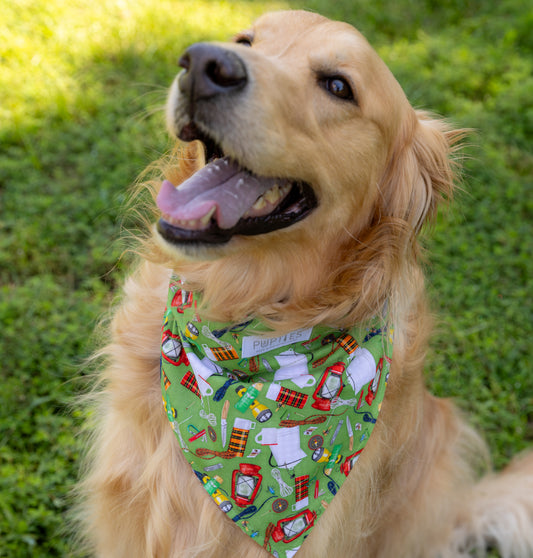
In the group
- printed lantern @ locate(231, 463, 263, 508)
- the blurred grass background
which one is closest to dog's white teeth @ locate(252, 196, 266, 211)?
the blurred grass background

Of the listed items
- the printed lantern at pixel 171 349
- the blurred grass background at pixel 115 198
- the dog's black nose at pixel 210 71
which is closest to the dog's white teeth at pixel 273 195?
the dog's black nose at pixel 210 71

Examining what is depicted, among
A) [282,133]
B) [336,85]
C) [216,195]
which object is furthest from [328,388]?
[336,85]

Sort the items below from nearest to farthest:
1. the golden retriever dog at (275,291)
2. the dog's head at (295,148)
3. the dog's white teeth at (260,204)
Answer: the dog's head at (295,148)
the golden retriever dog at (275,291)
the dog's white teeth at (260,204)

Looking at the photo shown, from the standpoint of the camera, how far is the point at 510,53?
6723 millimetres

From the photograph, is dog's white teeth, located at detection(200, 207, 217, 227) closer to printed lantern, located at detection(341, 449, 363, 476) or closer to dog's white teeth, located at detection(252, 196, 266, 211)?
dog's white teeth, located at detection(252, 196, 266, 211)

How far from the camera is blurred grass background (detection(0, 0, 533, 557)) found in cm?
355

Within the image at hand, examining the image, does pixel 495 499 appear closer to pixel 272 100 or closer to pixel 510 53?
pixel 272 100

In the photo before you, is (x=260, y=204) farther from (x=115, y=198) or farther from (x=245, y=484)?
(x=115, y=198)

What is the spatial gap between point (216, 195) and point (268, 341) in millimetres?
657

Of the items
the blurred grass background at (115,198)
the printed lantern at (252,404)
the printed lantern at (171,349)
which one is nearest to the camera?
the printed lantern at (252,404)

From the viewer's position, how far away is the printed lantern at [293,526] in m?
2.41

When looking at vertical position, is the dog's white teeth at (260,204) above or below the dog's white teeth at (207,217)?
below

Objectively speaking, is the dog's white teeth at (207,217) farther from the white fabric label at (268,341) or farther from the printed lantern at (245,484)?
the printed lantern at (245,484)

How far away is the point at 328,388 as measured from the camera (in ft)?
8.04
